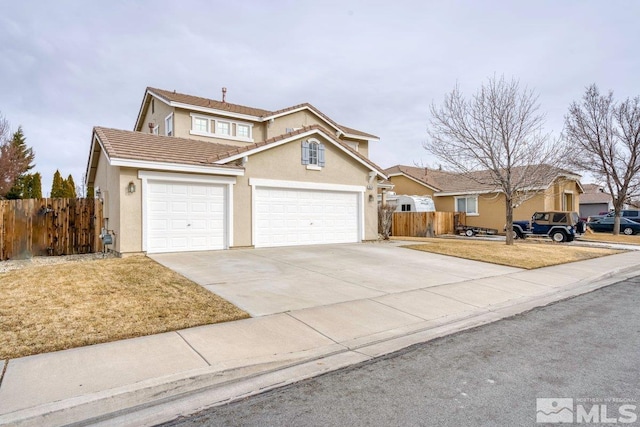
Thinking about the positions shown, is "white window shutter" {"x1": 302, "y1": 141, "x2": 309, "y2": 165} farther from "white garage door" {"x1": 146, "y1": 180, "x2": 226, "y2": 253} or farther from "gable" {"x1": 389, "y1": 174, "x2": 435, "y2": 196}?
"gable" {"x1": 389, "y1": 174, "x2": 435, "y2": 196}

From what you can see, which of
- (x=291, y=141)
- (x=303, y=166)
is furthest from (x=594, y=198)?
(x=291, y=141)

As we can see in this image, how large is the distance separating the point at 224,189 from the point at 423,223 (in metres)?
17.3

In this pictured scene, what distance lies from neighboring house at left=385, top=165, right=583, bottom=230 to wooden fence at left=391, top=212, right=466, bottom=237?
6.67 feet

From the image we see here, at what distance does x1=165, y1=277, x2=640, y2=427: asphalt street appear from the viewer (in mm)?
3244

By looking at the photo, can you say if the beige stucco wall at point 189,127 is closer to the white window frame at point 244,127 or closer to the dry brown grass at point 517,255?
the white window frame at point 244,127

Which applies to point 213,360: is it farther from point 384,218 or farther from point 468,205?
point 468,205

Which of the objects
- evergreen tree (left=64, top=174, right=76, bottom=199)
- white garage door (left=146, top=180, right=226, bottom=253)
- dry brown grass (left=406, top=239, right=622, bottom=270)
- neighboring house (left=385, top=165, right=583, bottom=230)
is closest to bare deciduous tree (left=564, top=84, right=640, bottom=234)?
neighboring house (left=385, top=165, right=583, bottom=230)

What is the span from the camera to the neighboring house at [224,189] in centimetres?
1184

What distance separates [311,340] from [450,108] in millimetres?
14741

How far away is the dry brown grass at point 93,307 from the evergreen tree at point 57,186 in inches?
1273

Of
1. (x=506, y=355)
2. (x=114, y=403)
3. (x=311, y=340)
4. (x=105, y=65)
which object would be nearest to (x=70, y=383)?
(x=114, y=403)

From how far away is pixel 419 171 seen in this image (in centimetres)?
3662

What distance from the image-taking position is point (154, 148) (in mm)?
12977

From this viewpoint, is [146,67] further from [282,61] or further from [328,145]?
[328,145]
